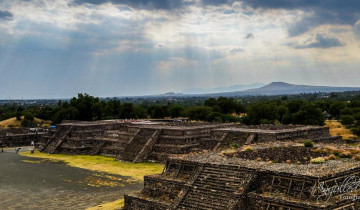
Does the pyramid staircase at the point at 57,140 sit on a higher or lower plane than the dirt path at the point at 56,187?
higher

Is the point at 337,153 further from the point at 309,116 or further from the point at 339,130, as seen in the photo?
the point at 339,130

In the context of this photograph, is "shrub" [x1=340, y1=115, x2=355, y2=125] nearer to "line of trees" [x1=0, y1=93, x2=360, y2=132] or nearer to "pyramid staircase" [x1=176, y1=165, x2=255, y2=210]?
"line of trees" [x1=0, y1=93, x2=360, y2=132]

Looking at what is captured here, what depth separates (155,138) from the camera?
48438 millimetres

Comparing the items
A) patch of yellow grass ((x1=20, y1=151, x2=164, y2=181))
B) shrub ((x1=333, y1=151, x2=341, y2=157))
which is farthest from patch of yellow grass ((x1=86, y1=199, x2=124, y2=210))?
shrub ((x1=333, y1=151, x2=341, y2=157))

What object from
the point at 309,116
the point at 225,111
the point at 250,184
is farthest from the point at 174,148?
the point at 225,111

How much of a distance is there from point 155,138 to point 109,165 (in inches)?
274

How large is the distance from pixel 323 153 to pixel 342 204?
8841 mm

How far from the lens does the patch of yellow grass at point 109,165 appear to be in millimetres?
39688

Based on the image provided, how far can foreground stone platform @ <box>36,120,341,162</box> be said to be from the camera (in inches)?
1702

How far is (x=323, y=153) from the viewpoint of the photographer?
27812 mm

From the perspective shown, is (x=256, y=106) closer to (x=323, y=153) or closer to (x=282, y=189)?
(x=323, y=153)

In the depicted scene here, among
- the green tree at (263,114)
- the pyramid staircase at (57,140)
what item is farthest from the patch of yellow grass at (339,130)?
the pyramid staircase at (57,140)

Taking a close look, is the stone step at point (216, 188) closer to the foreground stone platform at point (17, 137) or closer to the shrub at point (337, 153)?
the shrub at point (337, 153)

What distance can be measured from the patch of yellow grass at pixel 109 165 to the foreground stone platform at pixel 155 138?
5.02ft
